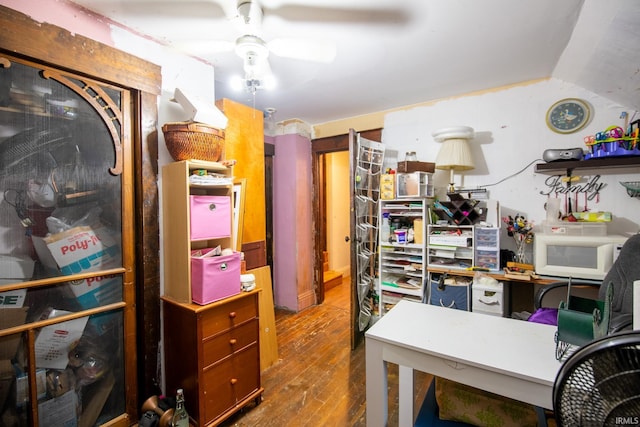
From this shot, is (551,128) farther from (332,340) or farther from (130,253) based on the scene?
(130,253)

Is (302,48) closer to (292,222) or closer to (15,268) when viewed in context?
(15,268)

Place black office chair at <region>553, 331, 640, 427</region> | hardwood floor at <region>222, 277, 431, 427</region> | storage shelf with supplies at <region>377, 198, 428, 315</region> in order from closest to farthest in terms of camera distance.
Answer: black office chair at <region>553, 331, 640, 427</region> → hardwood floor at <region>222, 277, 431, 427</region> → storage shelf with supplies at <region>377, 198, 428, 315</region>

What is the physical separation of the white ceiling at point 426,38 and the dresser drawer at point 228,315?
1.51m

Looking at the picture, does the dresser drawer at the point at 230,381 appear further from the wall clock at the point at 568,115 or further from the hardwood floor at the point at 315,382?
the wall clock at the point at 568,115

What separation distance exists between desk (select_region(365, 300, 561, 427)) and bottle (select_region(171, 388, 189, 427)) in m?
1.03

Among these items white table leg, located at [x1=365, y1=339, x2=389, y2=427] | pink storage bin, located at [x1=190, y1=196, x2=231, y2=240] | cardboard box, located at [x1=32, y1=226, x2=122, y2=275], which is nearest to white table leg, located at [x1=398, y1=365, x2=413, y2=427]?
white table leg, located at [x1=365, y1=339, x2=389, y2=427]

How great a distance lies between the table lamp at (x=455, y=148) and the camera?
252cm

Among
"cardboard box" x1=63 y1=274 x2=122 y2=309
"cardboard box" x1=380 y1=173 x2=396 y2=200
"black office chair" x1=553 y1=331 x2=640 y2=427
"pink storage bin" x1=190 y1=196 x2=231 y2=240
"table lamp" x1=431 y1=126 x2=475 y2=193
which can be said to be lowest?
"cardboard box" x1=63 y1=274 x2=122 y2=309

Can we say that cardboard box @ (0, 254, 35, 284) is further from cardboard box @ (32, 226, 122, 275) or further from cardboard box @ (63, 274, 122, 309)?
cardboard box @ (63, 274, 122, 309)

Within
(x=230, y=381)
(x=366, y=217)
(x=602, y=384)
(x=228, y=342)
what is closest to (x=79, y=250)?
(x=228, y=342)

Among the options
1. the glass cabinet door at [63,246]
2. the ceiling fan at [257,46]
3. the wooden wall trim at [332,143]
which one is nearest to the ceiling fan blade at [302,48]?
the ceiling fan at [257,46]

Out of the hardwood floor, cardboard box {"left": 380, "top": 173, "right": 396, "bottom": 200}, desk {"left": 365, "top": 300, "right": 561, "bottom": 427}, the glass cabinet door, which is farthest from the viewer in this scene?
cardboard box {"left": 380, "top": 173, "right": 396, "bottom": 200}

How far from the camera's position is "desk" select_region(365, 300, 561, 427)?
101 cm

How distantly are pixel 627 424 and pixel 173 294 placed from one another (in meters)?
1.97
